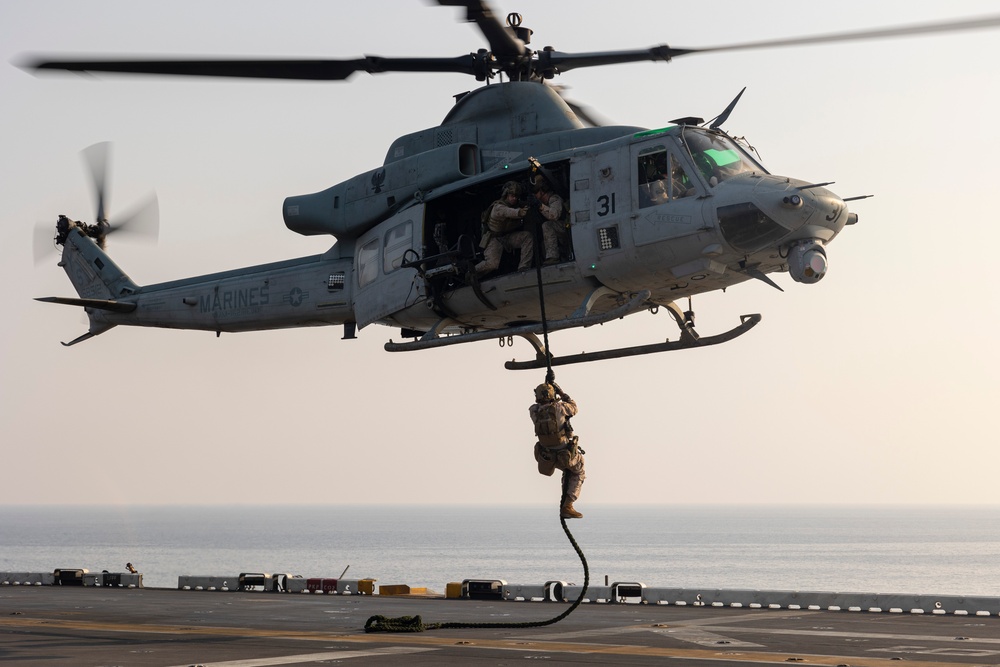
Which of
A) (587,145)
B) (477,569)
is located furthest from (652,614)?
(477,569)

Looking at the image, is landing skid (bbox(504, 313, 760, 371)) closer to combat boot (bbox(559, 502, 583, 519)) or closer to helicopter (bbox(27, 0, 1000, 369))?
helicopter (bbox(27, 0, 1000, 369))

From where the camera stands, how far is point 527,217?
62.8 ft

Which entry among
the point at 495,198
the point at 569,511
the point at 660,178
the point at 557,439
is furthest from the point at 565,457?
the point at 495,198

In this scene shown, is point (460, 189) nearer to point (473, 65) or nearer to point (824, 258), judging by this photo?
point (473, 65)

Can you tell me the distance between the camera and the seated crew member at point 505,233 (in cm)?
1900

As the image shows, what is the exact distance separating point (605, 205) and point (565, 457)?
4.24 meters

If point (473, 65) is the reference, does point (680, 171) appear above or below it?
below

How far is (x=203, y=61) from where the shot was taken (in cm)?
1845

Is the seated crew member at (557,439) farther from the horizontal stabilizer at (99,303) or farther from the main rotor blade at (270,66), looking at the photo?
the horizontal stabilizer at (99,303)

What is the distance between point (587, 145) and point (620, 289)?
8.15ft

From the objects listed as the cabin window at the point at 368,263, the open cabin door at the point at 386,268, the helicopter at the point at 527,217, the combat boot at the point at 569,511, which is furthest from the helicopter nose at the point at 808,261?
the cabin window at the point at 368,263

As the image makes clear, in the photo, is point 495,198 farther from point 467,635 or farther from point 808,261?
point 467,635

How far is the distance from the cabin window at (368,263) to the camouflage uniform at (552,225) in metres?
3.85

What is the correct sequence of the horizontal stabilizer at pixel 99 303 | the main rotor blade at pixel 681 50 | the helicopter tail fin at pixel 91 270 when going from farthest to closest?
the helicopter tail fin at pixel 91 270, the horizontal stabilizer at pixel 99 303, the main rotor blade at pixel 681 50
